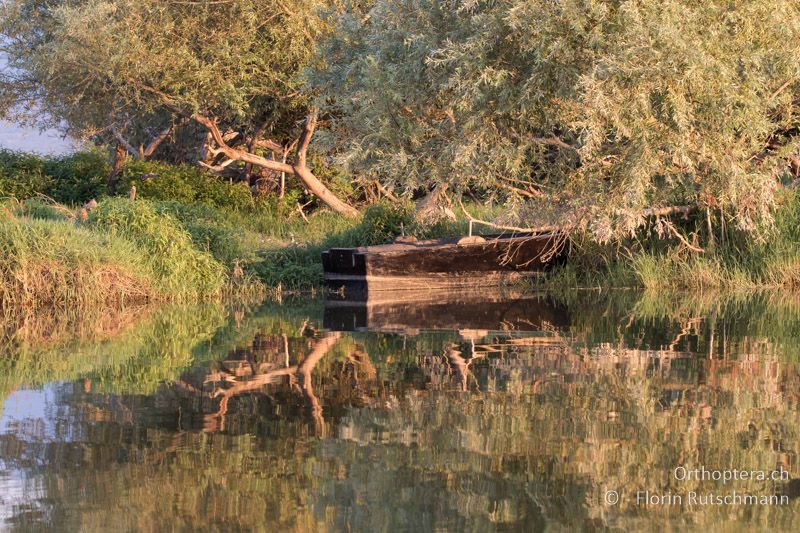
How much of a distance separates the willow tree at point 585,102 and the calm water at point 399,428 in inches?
109

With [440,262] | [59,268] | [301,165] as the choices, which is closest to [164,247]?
[59,268]

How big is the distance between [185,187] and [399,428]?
55.5 feet

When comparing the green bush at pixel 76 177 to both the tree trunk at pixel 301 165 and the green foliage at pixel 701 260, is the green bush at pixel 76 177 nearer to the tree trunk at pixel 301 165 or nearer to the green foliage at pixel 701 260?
the tree trunk at pixel 301 165

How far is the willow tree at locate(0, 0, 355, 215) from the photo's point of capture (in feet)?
68.5

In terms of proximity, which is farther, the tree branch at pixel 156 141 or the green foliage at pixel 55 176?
the tree branch at pixel 156 141

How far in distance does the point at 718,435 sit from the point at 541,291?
38.9 ft

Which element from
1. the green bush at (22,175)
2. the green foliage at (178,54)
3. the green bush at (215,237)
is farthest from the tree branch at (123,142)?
the green bush at (215,237)

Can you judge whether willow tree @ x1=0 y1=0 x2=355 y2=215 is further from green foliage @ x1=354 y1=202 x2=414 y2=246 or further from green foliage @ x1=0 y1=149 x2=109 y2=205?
green foliage @ x1=354 y1=202 x2=414 y2=246

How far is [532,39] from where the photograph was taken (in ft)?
49.0

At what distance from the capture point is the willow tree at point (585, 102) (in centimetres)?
1472

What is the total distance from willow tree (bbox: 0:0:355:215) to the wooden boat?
4122mm

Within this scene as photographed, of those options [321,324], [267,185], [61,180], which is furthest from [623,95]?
[61,180]

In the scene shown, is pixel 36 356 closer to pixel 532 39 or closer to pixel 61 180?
pixel 532 39

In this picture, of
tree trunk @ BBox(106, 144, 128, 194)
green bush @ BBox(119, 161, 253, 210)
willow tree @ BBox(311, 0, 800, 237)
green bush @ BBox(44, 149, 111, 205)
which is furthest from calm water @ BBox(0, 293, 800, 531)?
tree trunk @ BBox(106, 144, 128, 194)
